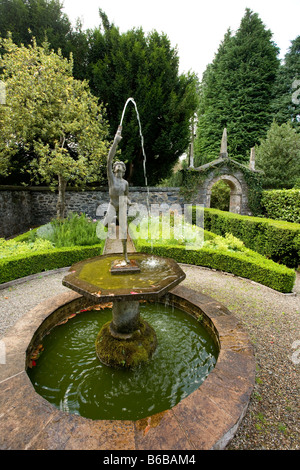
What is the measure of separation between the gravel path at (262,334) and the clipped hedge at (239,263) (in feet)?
0.62

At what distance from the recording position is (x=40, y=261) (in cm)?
608

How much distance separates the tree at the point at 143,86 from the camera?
Result: 11867 mm

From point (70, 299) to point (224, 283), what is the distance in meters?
3.71

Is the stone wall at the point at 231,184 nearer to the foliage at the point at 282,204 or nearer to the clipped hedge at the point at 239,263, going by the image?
the foliage at the point at 282,204

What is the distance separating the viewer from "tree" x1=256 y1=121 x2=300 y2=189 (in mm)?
15727

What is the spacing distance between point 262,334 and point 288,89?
25.5 meters

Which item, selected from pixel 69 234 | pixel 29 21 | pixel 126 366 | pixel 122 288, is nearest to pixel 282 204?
pixel 69 234

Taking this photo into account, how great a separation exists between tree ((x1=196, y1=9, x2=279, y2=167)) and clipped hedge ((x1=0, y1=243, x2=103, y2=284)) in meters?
18.6

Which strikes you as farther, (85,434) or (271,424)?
(271,424)

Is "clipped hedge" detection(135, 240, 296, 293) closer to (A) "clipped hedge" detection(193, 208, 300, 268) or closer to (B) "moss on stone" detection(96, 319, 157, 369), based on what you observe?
(A) "clipped hedge" detection(193, 208, 300, 268)

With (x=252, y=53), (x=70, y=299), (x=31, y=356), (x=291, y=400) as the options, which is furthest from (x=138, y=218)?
(x=252, y=53)

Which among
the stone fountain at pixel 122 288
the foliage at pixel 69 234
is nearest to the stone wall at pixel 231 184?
the foliage at pixel 69 234

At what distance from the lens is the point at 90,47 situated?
12.5m

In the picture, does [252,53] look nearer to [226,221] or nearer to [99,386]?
[226,221]
